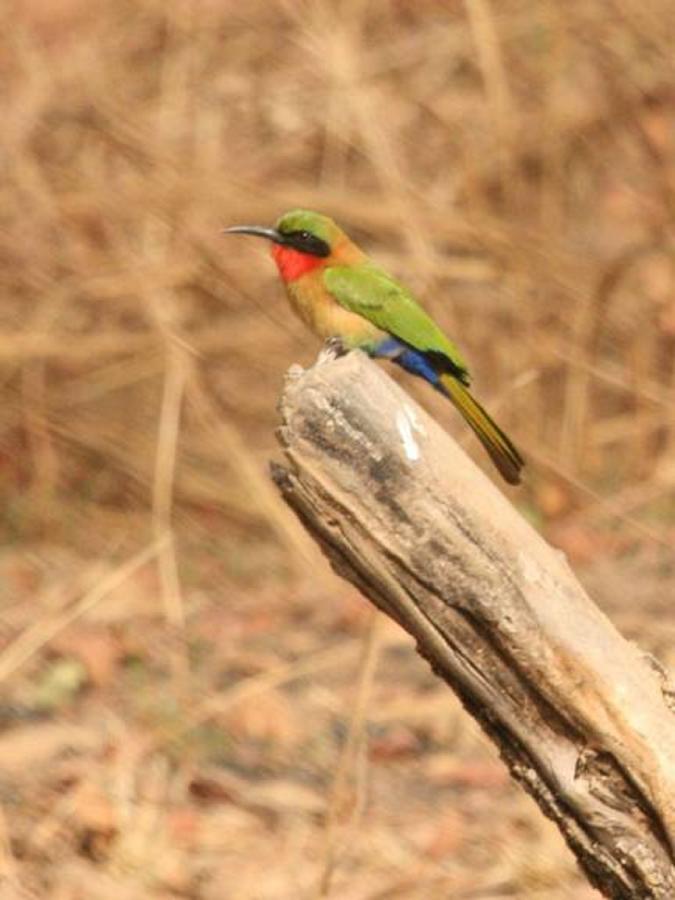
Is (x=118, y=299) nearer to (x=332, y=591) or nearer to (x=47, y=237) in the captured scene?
(x=47, y=237)

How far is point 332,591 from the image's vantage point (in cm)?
618

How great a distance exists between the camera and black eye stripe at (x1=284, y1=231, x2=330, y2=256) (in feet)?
11.3

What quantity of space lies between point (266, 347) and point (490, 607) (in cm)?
436

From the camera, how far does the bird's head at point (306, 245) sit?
3.45 m

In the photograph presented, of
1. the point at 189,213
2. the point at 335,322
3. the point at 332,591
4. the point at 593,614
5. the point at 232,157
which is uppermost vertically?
the point at 232,157

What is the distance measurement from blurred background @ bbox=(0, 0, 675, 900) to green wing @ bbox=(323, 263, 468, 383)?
169cm

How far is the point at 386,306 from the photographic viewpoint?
3334 mm

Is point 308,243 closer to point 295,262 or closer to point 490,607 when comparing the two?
point 295,262

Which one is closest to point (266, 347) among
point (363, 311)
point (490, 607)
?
point (363, 311)

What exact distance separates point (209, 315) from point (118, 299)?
0.30 meters

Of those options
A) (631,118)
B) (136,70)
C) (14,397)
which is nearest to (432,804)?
(14,397)

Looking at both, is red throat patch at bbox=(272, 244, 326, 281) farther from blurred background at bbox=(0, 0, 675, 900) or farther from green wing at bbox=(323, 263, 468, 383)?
blurred background at bbox=(0, 0, 675, 900)

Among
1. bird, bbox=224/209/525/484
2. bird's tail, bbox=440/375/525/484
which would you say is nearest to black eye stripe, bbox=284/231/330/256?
bird, bbox=224/209/525/484

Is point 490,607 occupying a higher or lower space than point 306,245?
lower
